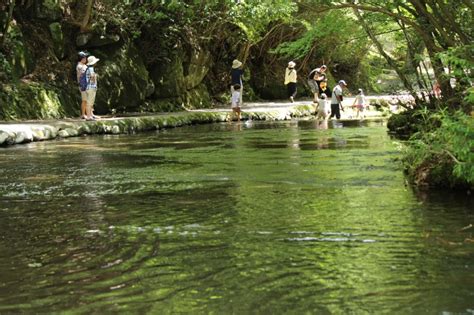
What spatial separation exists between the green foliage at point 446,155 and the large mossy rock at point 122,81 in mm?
14788

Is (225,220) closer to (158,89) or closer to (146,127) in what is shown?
(146,127)

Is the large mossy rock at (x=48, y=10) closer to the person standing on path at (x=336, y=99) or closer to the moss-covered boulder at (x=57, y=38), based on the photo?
the moss-covered boulder at (x=57, y=38)

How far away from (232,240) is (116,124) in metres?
13.0

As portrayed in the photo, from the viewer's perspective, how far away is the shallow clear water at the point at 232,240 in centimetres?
402

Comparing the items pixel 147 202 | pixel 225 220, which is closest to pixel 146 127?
pixel 147 202

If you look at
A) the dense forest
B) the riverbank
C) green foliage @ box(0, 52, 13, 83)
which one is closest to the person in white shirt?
the riverbank

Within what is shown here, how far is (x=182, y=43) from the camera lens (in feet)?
87.4

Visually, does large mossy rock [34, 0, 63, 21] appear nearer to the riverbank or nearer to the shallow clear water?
the riverbank

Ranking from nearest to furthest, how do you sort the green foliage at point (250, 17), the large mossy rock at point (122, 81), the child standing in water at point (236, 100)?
the large mossy rock at point (122, 81), the child standing in water at point (236, 100), the green foliage at point (250, 17)

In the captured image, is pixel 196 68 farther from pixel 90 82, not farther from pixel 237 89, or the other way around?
pixel 90 82

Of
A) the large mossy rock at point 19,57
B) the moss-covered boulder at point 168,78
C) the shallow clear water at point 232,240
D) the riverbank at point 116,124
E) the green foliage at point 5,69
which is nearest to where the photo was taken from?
the shallow clear water at point 232,240

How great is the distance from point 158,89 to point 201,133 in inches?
323

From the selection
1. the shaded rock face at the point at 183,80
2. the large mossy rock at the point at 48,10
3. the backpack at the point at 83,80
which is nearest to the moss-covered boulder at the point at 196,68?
the shaded rock face at the point at 183,80

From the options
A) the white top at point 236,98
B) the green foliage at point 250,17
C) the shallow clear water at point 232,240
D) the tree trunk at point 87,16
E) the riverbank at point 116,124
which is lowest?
the shallow clear water at point 232,240
